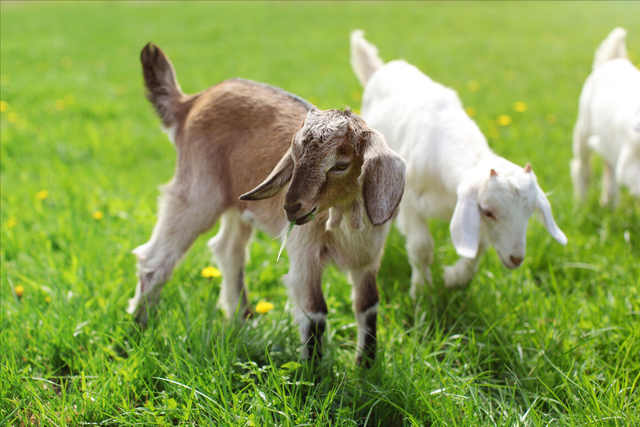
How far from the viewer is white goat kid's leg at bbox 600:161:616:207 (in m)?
3.89

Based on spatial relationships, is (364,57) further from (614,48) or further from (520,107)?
(520,107)

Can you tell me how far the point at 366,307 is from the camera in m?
2.26

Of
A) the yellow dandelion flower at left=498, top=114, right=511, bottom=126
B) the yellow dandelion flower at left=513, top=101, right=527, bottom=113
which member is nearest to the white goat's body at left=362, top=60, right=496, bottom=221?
the yellow dandelion flower at left=498, top=114, right=511, bottom=126

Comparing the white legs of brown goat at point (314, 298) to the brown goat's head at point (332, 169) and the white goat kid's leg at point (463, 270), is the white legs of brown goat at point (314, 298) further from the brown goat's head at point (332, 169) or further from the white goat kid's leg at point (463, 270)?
the white goat kid's leg at point (463, 270)

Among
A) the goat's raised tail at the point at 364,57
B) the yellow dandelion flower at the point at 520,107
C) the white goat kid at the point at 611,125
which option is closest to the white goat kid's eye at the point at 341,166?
the white goat kid at the point at 611,125

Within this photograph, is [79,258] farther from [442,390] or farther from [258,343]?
[442,390]

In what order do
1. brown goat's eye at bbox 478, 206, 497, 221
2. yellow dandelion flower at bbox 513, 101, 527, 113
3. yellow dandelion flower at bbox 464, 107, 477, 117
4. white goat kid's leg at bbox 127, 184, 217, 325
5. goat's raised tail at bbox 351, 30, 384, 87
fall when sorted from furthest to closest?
1. yellow dandelion flower at bbox 513, 101, 527, 113
2. yellow dandelion flower at bbox 464, 107, 477, 117
3. goat's raised tail at bbox 351, 30, 384, 87
4. white goat kid's leg at bbox 127, 184, 217, 325
5. brown goat's eye at bbox 478, 206, 497, 221

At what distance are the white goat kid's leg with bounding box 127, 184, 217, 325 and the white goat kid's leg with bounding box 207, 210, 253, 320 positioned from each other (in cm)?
31

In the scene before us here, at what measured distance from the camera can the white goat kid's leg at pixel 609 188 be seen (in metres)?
3.89

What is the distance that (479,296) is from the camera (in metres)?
2.73

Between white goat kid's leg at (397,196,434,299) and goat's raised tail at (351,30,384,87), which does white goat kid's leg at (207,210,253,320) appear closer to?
white goat kid's leg at (397,196,434,299)

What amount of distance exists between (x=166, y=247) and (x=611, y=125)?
117 inches

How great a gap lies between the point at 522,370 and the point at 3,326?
2.25m

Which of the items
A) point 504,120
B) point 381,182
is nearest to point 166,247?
point 381,182
